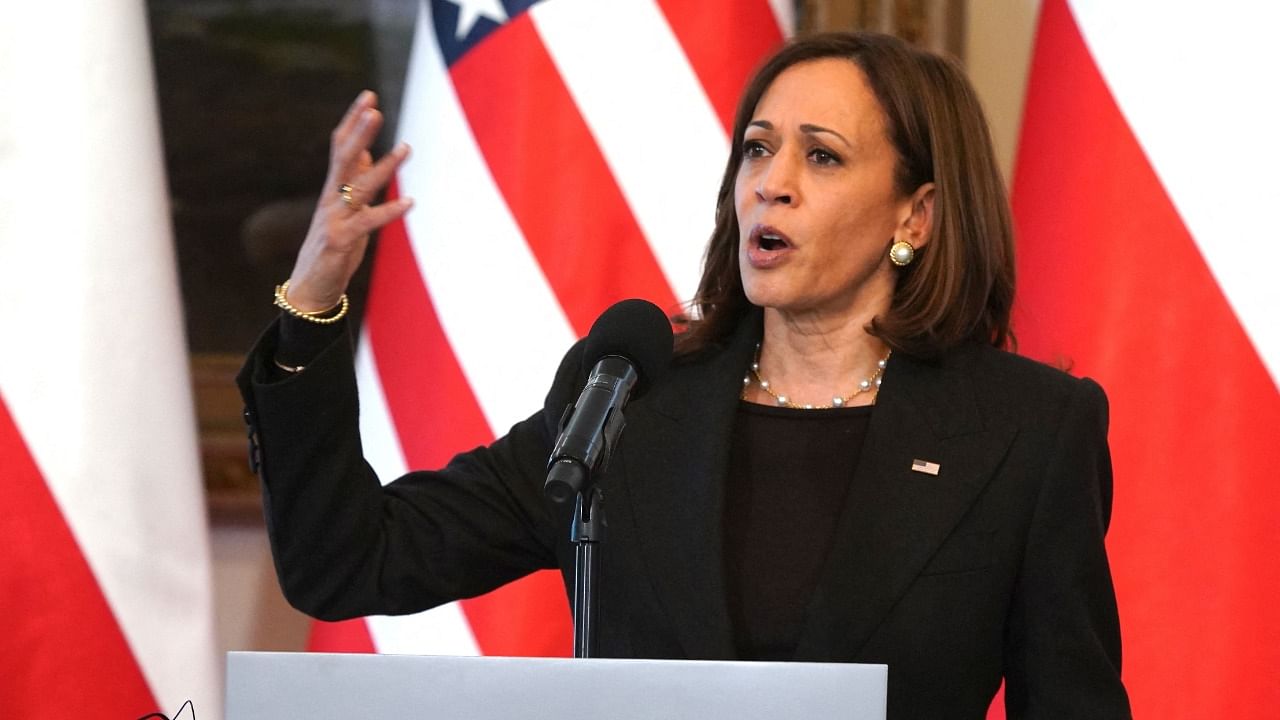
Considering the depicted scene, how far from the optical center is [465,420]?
7.59 ft

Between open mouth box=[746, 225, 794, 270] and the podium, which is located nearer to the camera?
the podium

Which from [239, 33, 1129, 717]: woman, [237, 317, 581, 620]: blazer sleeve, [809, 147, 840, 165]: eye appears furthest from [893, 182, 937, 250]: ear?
[237, 317, 581, 620]: blazer sleeve

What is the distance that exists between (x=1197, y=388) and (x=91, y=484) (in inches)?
62.2

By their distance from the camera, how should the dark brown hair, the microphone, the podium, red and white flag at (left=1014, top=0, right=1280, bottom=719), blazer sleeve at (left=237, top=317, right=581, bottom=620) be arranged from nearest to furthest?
the podium → the microphone → blazer sleeve at (left=237, top=317, right=581, bottom=620) → the dark brown hair → red and white flag at (left=1014, top=0, right=1280, bottom=719)

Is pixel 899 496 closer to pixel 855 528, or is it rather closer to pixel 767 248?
pixel 855 528

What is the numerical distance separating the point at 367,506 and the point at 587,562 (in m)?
0.57

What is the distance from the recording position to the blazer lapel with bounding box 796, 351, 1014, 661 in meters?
1.55

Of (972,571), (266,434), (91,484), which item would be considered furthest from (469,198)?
(972,571)

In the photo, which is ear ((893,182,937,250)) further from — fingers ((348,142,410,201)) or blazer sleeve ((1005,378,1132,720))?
fingers ((348,142,410,201))

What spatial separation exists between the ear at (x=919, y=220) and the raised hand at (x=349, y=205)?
0.65 meters

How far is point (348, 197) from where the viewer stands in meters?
1.44

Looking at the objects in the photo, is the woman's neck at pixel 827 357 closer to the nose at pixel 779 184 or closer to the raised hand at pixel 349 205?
the nose at pixel 779 184

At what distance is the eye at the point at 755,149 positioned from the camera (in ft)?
5.73

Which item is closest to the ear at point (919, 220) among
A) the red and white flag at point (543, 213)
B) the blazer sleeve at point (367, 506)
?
the blazer sleeve at point (367, 506)
